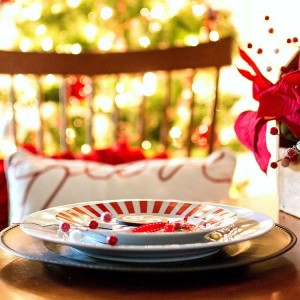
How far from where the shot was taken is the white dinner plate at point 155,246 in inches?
27.1

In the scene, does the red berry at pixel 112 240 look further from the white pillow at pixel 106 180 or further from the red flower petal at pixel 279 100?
the white pillow at pixel 106 180

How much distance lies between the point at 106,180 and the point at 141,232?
0.68 meters

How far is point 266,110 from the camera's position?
87 centimetres

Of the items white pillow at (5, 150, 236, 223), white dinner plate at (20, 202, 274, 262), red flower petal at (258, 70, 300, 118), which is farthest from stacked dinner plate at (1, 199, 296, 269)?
white pillow at (5, 150, 236, 223)

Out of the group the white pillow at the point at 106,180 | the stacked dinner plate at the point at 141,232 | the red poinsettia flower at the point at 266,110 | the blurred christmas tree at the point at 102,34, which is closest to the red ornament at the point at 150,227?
the stacked dinner plate at the point at 141,232

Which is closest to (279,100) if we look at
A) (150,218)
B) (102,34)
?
(150,218)

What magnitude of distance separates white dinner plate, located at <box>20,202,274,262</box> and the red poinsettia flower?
118mm

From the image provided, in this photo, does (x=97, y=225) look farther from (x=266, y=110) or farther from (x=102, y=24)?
(x=102, y=24)

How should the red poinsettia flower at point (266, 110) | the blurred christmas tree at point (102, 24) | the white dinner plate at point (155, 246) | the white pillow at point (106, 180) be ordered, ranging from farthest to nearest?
the blurred christmas tree at point (102, 24), the white pillow at point (106, 180), the red poinsettia flower at point (266, 110), the white dinner plate at point (155, 246)

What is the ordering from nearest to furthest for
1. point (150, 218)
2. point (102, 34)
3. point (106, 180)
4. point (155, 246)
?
point (155, 246) → point (150, 218) → point (106, 180) → point (102, 34)

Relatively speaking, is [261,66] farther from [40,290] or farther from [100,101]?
[40,290]

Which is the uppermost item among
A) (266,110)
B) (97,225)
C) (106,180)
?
(266,110)

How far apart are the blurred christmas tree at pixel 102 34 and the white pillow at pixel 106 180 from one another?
1.31 metres

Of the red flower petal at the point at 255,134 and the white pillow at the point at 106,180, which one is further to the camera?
the white pillow at the point at 106,180
